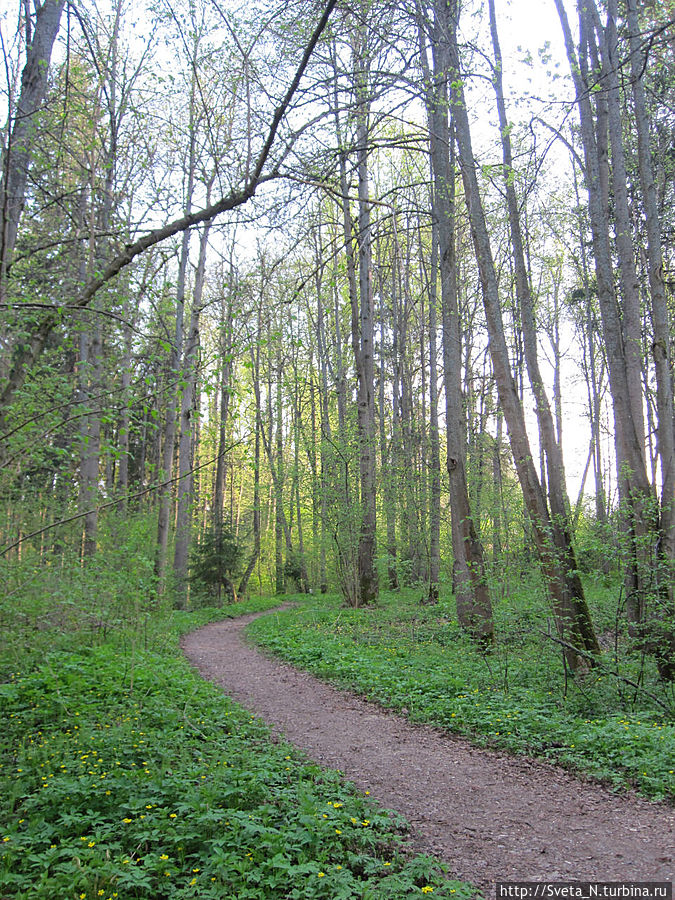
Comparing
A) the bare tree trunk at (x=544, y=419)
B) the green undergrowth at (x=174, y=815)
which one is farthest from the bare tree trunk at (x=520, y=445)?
the green undergrowth at (x=174, y=815)

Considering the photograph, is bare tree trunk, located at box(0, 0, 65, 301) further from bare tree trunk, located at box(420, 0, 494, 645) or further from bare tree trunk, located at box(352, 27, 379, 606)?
bare tree trunk, located at box(352, 27, 379, 606)

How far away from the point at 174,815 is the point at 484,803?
6.95 feet

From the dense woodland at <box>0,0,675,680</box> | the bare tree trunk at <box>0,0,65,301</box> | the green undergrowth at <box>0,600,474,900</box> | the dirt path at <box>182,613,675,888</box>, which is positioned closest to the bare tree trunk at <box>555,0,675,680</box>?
the dense woodland at <box>0,0,675,680</box>

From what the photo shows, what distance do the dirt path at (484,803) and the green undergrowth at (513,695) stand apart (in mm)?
202

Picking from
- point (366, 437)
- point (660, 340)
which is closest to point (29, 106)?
point (660, 340)

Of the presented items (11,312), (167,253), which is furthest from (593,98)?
(11,312)

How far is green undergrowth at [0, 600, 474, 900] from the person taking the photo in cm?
260

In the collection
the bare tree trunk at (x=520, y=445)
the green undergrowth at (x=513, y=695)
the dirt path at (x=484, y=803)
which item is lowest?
the dirt path at (x=484, y=803)

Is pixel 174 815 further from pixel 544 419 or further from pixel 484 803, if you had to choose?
pixel 544 419

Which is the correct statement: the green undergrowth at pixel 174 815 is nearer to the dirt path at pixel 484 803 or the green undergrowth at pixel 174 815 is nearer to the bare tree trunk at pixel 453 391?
the dirt path at pixel 484 803

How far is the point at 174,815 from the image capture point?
10.2ft

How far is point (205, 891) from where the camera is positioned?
2508 millimetres

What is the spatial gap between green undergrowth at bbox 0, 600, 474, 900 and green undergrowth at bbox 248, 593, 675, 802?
1780 mm

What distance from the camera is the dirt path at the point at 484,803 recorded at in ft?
9.83
